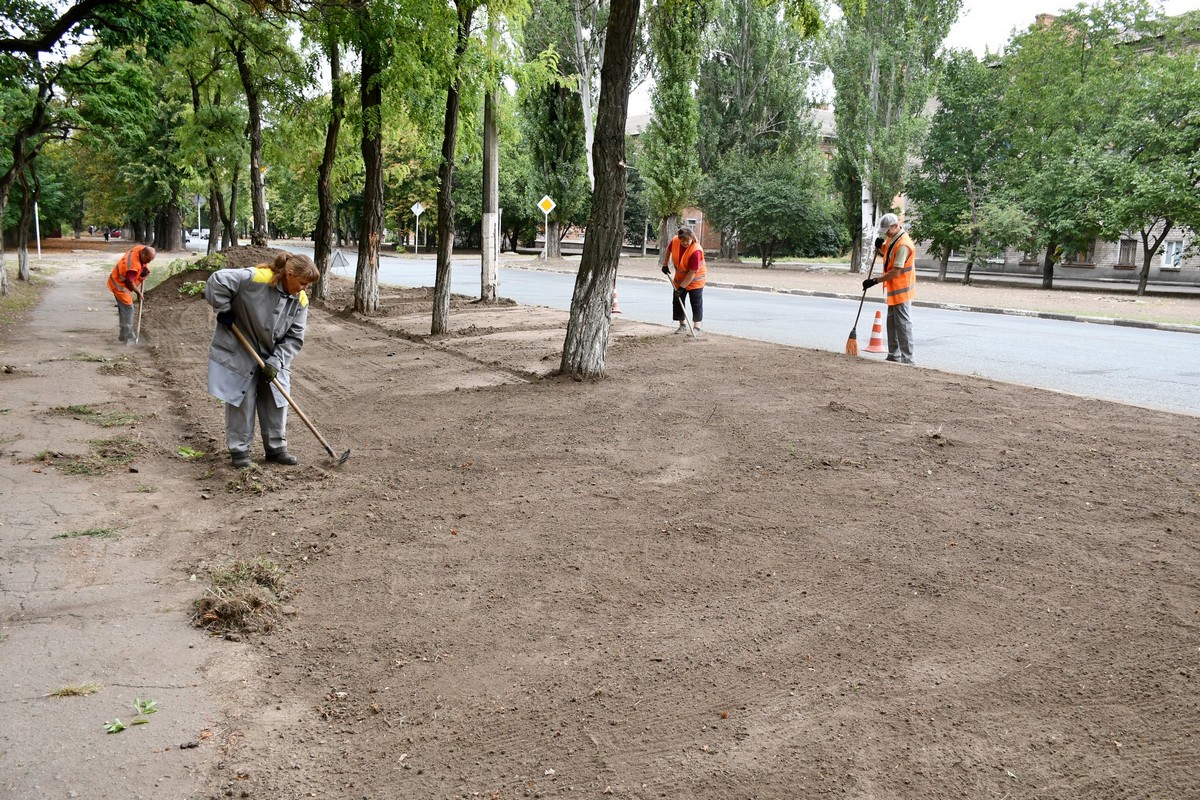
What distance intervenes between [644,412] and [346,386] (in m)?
3.95

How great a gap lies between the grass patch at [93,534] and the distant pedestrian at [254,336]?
1325 millimetres

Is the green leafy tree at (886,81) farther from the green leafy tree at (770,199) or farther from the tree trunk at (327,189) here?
A: the tree trunk at (327,189)

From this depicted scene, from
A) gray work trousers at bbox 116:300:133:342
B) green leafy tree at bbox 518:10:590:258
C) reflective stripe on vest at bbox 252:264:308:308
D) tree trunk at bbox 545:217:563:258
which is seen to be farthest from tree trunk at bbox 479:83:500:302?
tree trunk at bbox 545:217:563:258

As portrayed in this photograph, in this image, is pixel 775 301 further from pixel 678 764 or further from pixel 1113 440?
pixel 678 764

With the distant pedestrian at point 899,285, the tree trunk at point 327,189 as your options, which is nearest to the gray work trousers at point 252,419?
the distant pedestrian at point 899,285

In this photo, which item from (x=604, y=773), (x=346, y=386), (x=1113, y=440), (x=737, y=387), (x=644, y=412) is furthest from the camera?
(x=346, y=386)

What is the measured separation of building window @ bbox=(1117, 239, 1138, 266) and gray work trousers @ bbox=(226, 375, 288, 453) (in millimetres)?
45049

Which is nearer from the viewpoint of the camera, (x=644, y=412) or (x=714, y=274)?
(x=644, y=412)

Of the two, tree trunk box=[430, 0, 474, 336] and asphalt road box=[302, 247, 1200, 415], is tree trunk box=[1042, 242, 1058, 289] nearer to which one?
asphalt road box=[302, 247, 1200, 415]

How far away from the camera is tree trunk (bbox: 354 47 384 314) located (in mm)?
15312

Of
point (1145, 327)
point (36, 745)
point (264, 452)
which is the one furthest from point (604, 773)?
point (1145, 327)

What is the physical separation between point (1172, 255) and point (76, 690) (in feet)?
155

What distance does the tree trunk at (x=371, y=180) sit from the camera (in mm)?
15312

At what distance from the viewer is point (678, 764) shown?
10.3 ft
